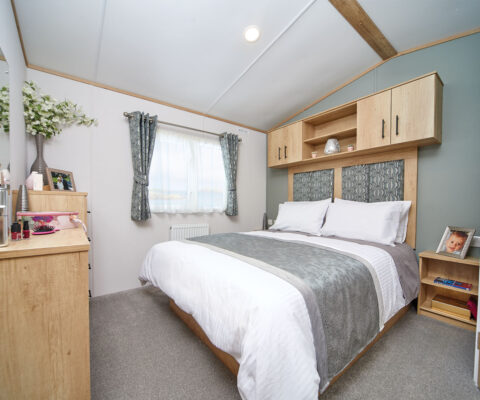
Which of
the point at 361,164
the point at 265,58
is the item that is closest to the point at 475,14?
the point at 361,164

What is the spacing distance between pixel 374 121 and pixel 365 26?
2.82ft

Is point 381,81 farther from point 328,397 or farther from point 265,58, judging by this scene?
point 328,397

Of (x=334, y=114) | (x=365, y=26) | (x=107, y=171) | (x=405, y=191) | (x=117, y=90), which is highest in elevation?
(x=365, y=26)

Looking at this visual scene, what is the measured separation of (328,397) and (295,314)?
2.09ft

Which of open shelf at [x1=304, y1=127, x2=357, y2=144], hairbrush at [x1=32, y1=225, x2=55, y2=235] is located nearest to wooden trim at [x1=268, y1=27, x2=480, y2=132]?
open shelf at [x1=304, y1=127, x2=357, y2=144]

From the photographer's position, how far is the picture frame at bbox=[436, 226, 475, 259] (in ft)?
5.88

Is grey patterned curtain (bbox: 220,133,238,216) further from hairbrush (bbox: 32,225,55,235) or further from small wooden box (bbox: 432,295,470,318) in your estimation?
small wooden box (bbox: 432,295,470,318)

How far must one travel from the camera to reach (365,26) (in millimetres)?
1932

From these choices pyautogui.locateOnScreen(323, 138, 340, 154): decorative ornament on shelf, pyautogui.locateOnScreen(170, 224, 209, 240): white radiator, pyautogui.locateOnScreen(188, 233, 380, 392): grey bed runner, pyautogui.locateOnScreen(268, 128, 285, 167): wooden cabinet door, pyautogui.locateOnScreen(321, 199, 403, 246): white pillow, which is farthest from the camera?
pyautogui.locateOnScreen(268, 128, 285, 167): wooden cabinet door

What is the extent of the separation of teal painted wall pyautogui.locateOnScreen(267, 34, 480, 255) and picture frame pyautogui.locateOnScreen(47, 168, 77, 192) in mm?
3485

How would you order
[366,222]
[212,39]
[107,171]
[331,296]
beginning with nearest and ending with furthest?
[331,296] < [212,39] < [366,222] < [107,171]

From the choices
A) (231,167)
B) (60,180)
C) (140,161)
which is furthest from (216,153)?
(60,180)

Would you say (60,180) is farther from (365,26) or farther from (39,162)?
(365,26)

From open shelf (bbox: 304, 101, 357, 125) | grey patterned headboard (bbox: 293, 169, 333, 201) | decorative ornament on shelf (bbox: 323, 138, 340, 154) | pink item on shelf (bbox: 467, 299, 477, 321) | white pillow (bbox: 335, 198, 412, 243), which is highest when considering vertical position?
open shelf (bbox: 304, 101, 357, 125)
